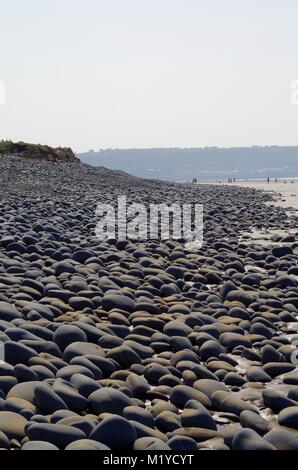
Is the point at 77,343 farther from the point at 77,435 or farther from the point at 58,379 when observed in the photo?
the point at 77,435

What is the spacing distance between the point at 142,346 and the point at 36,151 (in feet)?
98.0

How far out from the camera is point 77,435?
10.3 ft

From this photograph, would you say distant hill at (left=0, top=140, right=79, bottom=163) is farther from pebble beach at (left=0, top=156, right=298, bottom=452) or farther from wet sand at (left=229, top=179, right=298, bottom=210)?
pebble beach at (left=0, top=156, right=298, bottom=452)

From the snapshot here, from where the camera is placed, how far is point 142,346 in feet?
15.4

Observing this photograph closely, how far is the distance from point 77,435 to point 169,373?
4.08 feet

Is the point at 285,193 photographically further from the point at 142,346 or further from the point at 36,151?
the point at 142,346

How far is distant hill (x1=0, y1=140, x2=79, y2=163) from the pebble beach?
79.2 feet

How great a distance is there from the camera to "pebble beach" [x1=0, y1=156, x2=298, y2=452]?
133 inches

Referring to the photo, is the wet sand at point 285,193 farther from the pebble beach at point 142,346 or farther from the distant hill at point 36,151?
the pebble beach at point 142,346

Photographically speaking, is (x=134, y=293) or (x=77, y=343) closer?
(x=77, y=343)

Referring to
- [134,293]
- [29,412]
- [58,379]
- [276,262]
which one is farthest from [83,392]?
[276,262]

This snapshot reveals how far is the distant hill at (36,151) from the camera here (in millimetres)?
33219

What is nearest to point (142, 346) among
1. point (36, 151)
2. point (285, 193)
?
point (285, 193)

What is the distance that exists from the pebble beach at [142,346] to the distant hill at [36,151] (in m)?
24.1
